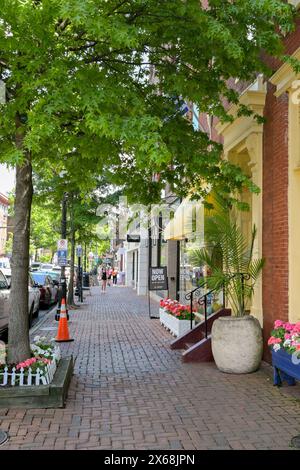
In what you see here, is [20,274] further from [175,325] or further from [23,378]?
[175,325]

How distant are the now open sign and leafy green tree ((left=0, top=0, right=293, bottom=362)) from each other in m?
7.08

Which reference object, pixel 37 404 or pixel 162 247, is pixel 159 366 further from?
pixel 162 247

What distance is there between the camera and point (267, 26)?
599 cm

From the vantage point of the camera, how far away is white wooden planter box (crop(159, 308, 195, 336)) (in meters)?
10.3

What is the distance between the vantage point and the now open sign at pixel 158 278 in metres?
14.6

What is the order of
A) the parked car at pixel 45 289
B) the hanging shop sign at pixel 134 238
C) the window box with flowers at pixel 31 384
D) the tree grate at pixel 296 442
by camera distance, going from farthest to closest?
the hanging shop sign at pixel 134 238 → the parked car at pixel 45 289 → the window box with flowers at pixel 31 384 → the tree grate at pixel 296 442

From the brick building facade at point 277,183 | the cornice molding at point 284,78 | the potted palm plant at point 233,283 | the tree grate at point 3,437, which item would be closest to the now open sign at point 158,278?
the potted palm plant at point 233,283

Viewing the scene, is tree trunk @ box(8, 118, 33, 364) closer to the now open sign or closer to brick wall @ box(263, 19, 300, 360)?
brick wall @ box(263, 19, 300, 360)

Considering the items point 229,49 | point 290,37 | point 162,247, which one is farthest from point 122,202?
point 229,49

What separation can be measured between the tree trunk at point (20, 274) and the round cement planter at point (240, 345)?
3.01m

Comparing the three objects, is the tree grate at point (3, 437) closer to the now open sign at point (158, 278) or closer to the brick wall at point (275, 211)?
the brick wall at point (275, 211)

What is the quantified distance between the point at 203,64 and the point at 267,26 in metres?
0.98

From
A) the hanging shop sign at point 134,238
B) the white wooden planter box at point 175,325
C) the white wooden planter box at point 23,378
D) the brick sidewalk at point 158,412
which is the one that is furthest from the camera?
the hanging shop sign at point 134,238

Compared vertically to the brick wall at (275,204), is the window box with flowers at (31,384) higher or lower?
lower
